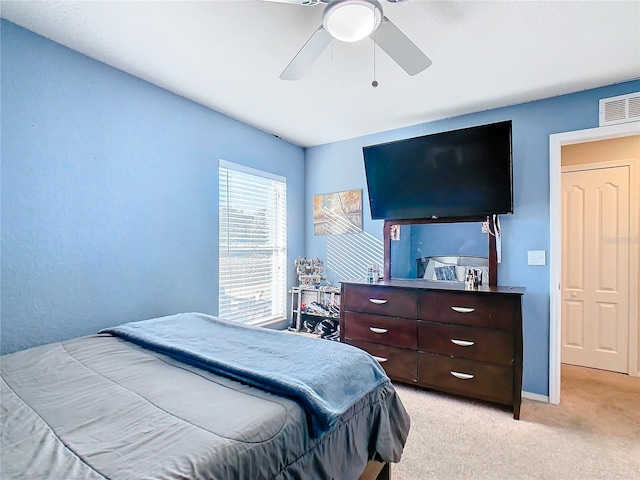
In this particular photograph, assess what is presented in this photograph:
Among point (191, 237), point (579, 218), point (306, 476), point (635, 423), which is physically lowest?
point (635, 423)

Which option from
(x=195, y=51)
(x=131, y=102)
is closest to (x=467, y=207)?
(x=195, y=51)

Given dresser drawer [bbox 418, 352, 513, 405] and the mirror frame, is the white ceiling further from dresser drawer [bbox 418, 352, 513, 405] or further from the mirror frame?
dresser drawer [bbox 418, 352, 513, 405]

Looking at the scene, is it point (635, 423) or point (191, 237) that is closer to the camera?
point (635, 423)

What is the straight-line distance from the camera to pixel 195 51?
2020 mm

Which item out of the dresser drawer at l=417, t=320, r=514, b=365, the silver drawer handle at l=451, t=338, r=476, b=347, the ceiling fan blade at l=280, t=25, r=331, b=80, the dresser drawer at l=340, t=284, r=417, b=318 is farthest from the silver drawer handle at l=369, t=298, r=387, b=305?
the ceiling fan blade at l=280, t=25, r=331, b=80

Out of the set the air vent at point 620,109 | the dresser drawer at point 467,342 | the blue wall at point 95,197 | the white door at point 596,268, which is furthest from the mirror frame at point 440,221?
the blue wall at point 95,197

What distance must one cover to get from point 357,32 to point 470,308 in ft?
6.62

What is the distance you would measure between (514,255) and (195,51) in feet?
9.53

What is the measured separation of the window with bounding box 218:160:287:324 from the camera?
307 cm

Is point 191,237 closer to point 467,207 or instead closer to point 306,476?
point 306,476

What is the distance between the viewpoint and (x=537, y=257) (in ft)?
8.69

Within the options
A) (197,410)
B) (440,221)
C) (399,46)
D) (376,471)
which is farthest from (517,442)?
(399,46)

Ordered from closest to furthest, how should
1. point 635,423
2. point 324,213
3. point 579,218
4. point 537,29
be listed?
point 537,29
point 635,423
point 579,218
point 324,213

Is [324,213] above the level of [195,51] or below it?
below
